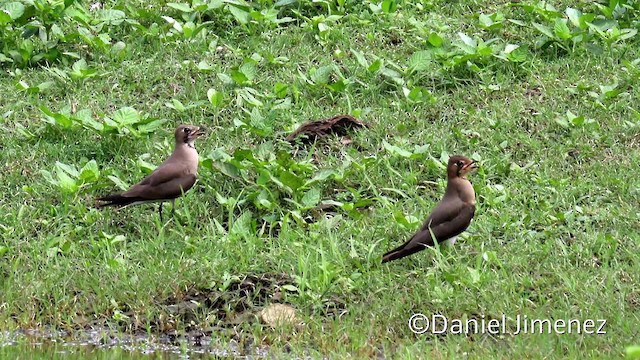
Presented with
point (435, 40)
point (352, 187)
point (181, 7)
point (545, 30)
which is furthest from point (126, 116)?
point (545, 30)

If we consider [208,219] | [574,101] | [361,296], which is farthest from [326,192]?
[574,101]

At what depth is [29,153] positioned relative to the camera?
27.2ft

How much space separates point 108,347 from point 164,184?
4.07 feet

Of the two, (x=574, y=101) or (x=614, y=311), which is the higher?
(x=614, y=311)

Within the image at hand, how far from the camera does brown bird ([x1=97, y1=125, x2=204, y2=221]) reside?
728cm

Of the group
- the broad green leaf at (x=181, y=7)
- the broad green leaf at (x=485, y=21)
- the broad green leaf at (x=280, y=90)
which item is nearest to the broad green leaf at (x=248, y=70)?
the broad green leaf at (x=280, y=90)

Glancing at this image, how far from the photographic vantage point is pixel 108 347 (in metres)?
6.39

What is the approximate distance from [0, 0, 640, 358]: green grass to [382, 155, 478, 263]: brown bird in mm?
145

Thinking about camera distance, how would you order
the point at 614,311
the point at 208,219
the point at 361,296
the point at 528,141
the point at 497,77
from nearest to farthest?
the point at 614,311 < the point at 361,296 < the point at 208,219 < the point at 528,141 < the point at 497,77

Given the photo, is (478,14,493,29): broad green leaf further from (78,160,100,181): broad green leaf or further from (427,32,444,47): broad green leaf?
(78,160,100,181): broad green leaf

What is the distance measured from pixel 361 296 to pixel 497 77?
2893mm

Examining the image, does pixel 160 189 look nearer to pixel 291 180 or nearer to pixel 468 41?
pixel 291 180

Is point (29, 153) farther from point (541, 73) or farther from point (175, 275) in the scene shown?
point (541, 73)

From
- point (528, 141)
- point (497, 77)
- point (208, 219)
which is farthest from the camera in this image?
point (497, 77)
